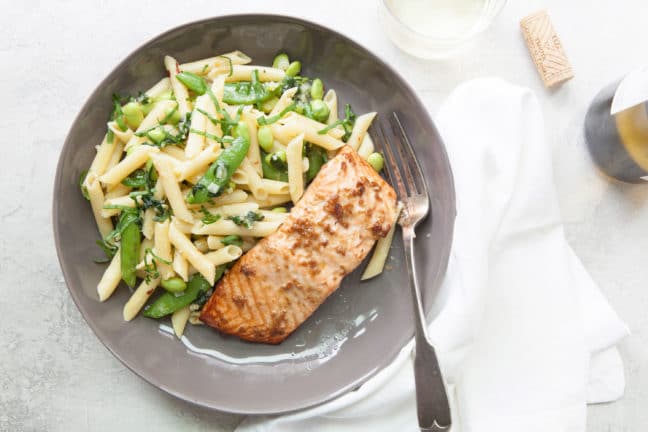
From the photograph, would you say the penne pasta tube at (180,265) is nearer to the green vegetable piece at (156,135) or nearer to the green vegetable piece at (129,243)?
the green vegetable piece at (129,243)

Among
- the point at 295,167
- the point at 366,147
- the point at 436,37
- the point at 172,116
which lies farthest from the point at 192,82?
the point at 436,37

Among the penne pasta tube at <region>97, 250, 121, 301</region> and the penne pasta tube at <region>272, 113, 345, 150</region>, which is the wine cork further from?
the penne pasta tube at <region>97, 250, 121, 301</region>

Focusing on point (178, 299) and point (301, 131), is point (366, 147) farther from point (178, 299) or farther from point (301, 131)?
point (178, 299)

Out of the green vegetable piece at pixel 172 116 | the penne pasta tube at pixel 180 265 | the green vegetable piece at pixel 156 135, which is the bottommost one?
the penne pasta tube at pixel 180 265

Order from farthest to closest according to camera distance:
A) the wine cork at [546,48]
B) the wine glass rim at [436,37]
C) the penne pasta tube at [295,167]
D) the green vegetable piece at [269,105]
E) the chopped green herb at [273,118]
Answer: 1. the wine cork at [546,48]
2. the wine glass rim at [436,37]
3. the green vegetable piece at [269,105]
4. the chopped green herb at [273,118]
5. the penne pasta tube at [295,167]

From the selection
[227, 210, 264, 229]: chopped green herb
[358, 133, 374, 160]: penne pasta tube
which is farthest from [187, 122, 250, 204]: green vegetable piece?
[358, 133, 374, 160]: penne pasta tube

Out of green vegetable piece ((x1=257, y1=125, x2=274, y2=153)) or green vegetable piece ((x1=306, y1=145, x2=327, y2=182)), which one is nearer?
green vegetable piece ((x1=257, y1=125, x2=274, y2=153))

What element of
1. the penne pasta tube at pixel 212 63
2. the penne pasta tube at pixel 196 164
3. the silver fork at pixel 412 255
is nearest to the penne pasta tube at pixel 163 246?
the penne pasta tube at pixel 196 164
